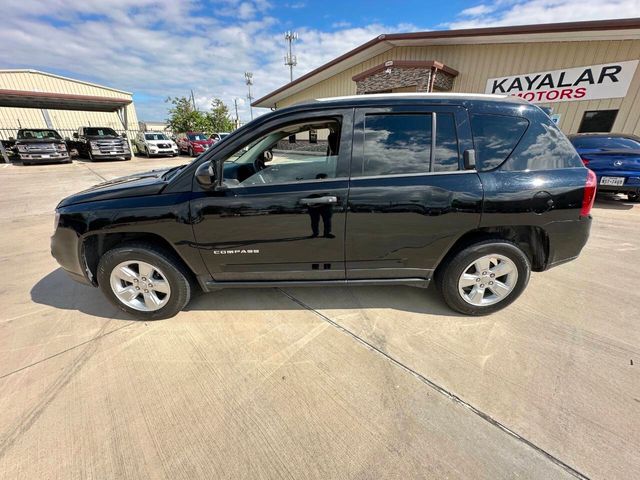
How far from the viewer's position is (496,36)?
9.72 meters

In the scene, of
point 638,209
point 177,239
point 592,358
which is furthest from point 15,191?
point 638,209

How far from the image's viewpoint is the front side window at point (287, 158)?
93.0 inches

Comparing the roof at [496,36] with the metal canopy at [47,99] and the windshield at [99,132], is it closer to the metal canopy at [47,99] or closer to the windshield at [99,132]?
the windshield at [99,132]

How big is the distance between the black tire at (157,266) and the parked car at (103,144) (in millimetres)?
18379

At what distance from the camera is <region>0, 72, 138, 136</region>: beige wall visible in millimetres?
24812

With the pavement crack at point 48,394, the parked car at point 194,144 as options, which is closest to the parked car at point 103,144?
the parked car at point 194,144

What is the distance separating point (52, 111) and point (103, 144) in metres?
17.2

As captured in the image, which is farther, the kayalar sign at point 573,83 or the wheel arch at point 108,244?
the kayalar sign at point 573,83

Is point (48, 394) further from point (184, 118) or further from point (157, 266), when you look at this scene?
point (184, 118)

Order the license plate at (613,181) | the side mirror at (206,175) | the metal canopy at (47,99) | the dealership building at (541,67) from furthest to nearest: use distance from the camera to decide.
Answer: the metal canopy at (47,99) → the dealership building at (541,67) → the license plate at (613,181) → the side mirror at (206,175)

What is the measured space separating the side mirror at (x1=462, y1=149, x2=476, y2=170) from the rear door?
0.03m

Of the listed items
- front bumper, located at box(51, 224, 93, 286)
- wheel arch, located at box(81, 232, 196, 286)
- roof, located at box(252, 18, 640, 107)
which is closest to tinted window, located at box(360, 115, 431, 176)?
wheel arch, located at box(81, 232, 196, 286)

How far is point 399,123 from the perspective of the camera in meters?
2.26

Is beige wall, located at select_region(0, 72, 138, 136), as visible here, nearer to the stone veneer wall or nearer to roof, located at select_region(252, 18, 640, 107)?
roof, located at select_region(252, 18, 640, 107)
